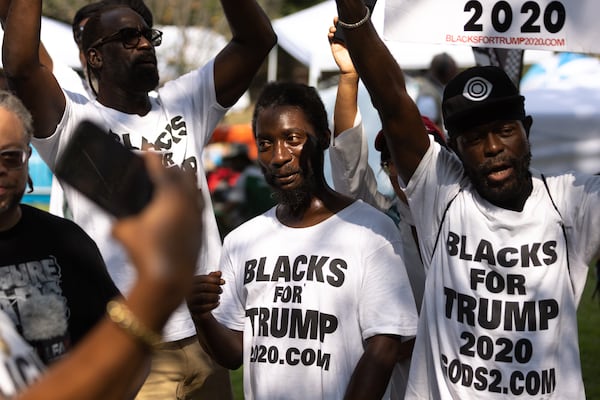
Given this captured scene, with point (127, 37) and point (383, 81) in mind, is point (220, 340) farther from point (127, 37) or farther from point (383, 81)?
point (127, 37)

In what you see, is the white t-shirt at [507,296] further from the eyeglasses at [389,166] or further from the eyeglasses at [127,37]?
the eyeglasses at [127,37]

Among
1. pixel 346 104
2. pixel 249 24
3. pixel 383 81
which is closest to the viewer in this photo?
pixel 383 81

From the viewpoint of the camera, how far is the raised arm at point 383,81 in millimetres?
3709

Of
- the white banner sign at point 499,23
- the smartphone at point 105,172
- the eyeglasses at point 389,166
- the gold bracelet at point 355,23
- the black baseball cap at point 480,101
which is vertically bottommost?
the smartphone at point 105,172

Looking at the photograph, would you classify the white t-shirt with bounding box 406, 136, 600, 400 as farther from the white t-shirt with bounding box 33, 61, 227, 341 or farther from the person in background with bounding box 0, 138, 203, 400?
the person in background with bounding box 0, 138, 203, 400

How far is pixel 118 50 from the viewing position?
15.5ft

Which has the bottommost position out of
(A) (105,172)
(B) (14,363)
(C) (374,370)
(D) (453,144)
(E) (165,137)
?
(C) (374,370)

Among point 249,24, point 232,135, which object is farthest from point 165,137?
point 232,135

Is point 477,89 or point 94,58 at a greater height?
point 94,58

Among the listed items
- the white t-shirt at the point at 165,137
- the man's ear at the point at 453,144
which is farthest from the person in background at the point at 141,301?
the white t-shirt at the point at 165,137

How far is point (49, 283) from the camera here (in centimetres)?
272

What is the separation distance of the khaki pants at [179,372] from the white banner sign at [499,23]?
163 centimetres

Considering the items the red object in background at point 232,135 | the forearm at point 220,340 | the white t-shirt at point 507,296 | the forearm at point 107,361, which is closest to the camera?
the forearm at point 107,361

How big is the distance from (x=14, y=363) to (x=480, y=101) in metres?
2.03
